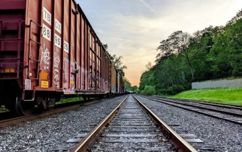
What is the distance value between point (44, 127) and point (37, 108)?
3.36 m

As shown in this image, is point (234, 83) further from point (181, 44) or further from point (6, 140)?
point (6, 140)

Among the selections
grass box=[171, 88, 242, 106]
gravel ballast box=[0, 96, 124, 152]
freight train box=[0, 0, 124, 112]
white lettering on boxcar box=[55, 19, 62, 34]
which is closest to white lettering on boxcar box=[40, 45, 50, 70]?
freight train box=[0, 0, 124, 112]

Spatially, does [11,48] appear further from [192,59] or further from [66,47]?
[192,59]

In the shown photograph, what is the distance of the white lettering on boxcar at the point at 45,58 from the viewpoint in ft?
33.8

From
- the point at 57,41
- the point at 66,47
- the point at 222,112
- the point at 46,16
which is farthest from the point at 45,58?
the point at 222,112

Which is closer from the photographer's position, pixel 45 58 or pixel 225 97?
pixel 45 58

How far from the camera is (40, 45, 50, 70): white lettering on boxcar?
33.8ft

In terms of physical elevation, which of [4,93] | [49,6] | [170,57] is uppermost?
[170,57]

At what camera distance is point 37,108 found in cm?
1192

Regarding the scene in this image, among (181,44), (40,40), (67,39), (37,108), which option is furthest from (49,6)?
(181,44)

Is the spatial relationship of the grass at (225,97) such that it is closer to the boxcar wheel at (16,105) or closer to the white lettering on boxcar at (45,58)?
the white lettering on boxcar at (45,58)

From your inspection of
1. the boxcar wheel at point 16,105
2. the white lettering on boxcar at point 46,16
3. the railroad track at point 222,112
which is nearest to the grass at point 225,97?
the railroad track at point 222,112

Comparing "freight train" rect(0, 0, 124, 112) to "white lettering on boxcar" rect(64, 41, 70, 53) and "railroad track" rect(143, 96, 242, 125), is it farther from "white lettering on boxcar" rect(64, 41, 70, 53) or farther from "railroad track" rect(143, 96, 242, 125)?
"railroad track" rect(143, 96, 242, 125)

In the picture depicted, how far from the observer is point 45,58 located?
10586 millimetres
